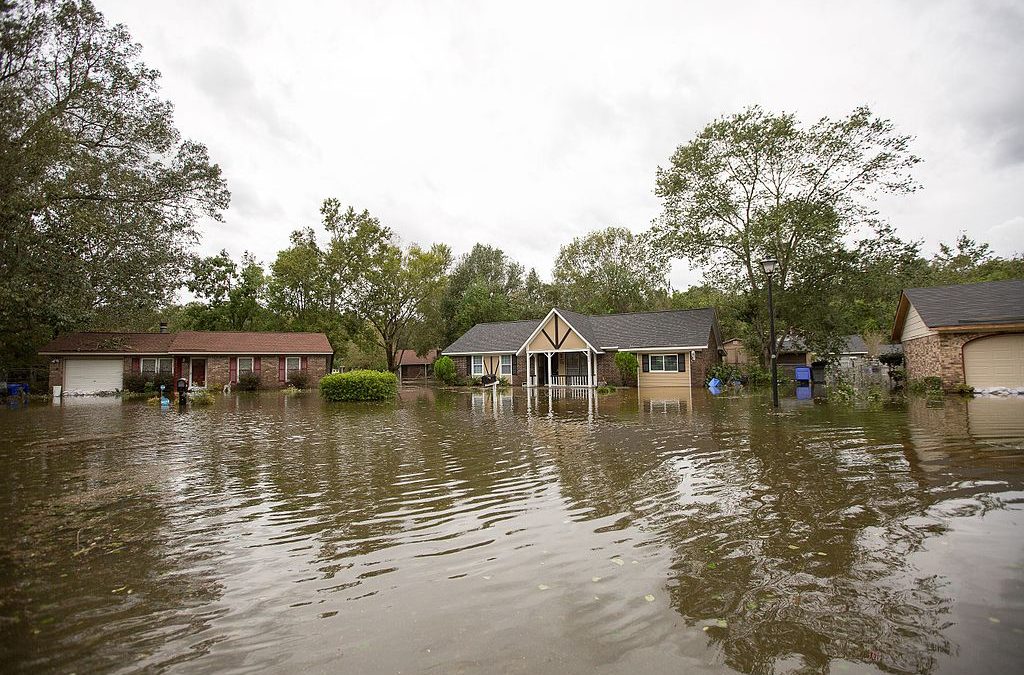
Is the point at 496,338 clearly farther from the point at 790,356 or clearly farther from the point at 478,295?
the point at 790,356

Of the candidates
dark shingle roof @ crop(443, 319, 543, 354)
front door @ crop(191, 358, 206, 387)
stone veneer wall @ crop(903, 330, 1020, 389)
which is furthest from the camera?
dark shingle roof @ crop(443, 319, 543, 354)

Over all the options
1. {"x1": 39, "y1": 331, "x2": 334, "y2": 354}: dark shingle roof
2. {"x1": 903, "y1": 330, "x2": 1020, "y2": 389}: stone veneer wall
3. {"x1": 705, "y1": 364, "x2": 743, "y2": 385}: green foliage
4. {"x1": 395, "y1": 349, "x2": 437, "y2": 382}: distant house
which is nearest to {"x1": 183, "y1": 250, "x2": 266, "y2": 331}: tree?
{"x1": 39, "y1": 331, "x2": 334, "y2": 354}: dark shingle roof

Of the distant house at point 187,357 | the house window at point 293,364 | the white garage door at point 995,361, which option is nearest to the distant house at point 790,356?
the white garage door at point 995,361

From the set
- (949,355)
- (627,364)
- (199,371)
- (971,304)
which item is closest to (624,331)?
(627,364)

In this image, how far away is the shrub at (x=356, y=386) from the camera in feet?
79.5

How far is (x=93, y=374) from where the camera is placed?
34250 millimetres

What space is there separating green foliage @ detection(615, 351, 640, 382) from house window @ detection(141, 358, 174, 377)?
28908 millimetres

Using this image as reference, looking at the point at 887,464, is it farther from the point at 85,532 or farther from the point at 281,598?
the point at 85,532

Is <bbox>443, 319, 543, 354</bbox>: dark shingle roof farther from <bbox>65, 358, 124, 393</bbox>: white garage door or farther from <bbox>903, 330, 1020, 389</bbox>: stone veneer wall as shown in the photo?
<bbox>903, 330, 1020, 389</bbox>: stone veneer wall

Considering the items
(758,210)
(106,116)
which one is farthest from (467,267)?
(106,116)

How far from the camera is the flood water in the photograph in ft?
10.8

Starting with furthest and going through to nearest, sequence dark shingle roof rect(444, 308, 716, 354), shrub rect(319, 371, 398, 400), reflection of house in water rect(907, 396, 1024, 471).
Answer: dark shingle roof rect(444, 308, 716, 354), shrub rect(319, 371, 398, 400), reflection of house in water rect(907, 396, 1024, 471)

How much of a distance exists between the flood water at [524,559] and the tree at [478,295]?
137 feet

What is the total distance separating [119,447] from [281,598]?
9.71 metres
